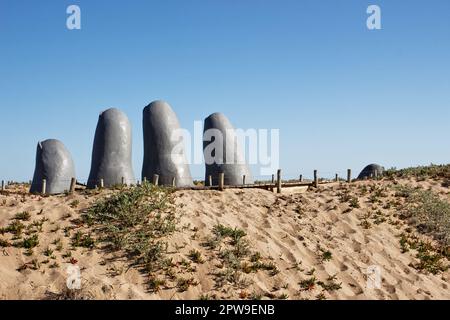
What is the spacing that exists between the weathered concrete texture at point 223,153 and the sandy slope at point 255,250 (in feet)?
→ 13.5

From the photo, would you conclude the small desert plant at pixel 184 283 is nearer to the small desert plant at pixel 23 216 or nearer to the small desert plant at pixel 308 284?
the small desert plant at pixel 308 284

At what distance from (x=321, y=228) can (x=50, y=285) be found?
10.4m

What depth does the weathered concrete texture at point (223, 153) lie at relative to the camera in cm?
2322

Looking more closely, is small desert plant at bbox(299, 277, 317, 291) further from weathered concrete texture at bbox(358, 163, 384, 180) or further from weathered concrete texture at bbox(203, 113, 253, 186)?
weathered concrete texture at bbox(358, 163, 384, 180)

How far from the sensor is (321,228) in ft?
53.4

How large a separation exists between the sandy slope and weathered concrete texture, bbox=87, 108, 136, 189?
5.47 m

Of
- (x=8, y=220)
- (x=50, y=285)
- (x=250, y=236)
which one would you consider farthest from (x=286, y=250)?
(x=8, y=220)

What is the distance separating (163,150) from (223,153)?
151 inches

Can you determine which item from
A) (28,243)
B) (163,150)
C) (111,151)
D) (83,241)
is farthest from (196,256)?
(111,151)

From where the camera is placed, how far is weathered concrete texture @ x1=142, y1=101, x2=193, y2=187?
69.1 ft

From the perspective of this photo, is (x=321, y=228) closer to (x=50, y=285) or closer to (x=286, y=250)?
(x=286, y=250)

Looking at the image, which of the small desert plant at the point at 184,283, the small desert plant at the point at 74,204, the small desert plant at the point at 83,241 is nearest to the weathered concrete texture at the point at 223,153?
the small desert plant at the point at 74,204

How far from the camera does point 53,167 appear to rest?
22.6 meters

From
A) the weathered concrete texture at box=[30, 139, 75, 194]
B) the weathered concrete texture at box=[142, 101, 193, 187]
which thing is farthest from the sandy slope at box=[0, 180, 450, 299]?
the weathered concrete texture at box=[30, 139, 75, 194]
